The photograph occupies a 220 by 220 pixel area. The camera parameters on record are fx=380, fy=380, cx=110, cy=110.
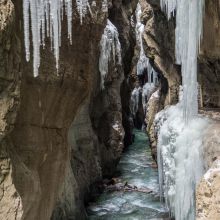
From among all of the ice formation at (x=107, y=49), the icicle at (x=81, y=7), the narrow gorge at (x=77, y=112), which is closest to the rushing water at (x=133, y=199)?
the narrow gorge at (x=77, y=112)

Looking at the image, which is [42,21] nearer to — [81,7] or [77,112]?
[81,7]

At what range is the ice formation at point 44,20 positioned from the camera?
4.75 m

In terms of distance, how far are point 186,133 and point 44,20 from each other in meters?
2.98

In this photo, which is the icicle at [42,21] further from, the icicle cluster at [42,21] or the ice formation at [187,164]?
the ice formation at [187,164]

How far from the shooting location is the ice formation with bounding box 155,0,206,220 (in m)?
5.91

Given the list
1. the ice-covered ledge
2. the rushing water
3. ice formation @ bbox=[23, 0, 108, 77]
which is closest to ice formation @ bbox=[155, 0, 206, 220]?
the ice-covered ledge

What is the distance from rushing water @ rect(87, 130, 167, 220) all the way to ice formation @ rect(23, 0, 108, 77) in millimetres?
5547

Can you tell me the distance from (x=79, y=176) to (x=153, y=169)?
16.7ft

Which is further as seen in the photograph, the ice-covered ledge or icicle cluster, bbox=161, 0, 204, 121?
icicle cluster, bbox=161, 0, 204, 121

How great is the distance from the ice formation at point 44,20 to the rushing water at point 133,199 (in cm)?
555

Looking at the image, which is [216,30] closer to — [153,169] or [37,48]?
[37,48]

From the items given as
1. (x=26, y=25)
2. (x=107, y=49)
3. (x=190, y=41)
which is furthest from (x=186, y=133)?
(x=107, y=49)

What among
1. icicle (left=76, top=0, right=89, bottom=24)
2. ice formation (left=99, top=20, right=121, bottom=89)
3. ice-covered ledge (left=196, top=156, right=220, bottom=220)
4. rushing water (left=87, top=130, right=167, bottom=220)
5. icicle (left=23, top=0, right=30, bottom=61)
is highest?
ice formation (left=99, top=20, right=121, bottom=89)

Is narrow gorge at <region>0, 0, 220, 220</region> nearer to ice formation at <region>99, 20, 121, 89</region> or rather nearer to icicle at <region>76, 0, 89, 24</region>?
icicle at <region>76, 0, 89, 24</region>
